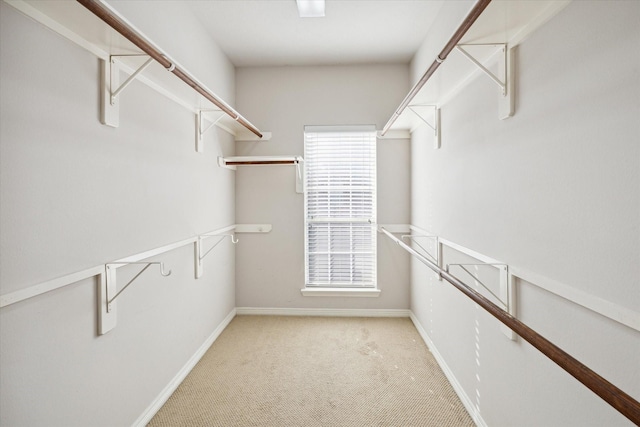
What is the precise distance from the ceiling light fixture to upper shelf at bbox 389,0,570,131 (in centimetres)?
98

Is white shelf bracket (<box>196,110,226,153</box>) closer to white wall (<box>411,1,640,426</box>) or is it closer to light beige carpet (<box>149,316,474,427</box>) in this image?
light beige carpet (<box>149,316,474,427</box>)

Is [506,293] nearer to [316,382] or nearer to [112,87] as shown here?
[316,382]

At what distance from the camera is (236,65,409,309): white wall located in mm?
3383

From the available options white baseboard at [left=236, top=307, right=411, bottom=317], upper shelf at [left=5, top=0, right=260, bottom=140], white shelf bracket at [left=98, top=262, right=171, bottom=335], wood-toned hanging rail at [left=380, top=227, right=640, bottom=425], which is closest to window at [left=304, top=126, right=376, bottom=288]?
white baseboard at [left=236, top=307, right=411, bottom=317]

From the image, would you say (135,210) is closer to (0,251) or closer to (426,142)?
(0,251)

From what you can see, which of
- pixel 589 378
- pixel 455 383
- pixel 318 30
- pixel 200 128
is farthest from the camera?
pixel 318 30

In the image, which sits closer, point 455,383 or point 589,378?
point 589,378

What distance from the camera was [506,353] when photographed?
1.48 m

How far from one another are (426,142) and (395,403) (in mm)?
1972

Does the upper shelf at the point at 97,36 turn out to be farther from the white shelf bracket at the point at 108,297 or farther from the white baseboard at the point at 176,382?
the white baseboard at the point at 176,382

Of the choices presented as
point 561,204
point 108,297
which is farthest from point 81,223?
point 561,204

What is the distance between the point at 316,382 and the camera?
2.22 m

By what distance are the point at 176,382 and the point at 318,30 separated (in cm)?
283

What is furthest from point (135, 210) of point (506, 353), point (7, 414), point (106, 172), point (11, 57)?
point (506, 353)
